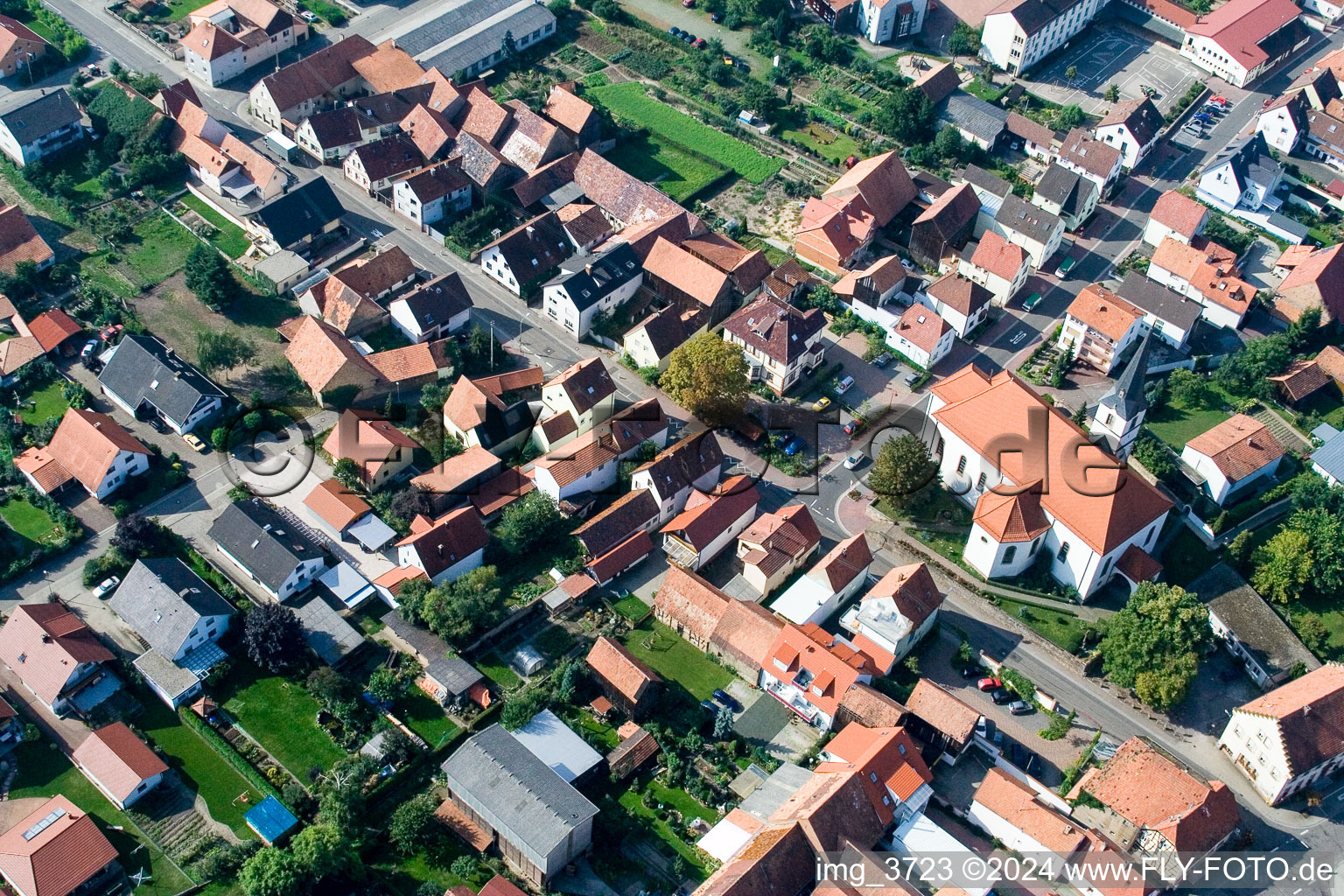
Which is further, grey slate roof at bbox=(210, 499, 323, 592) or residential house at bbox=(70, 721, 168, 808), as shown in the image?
grey slate roof at bbox=(210, 499, 323, 592)

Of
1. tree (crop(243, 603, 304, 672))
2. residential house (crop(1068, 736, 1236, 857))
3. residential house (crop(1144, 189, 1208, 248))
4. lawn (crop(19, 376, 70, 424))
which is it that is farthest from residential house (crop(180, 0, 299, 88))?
residential house (crop(1068, 736, 1236, 857))

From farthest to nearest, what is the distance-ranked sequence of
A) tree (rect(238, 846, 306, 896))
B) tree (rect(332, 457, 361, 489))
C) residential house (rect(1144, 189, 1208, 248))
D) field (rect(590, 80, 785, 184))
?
field (rect(590, 80, 785, 184)) → residential house (rect(1144, 189, 1208, 248)) → tree (rect(332, 457, 361, 489)) → tree (rect(238, 846, 306, 896))

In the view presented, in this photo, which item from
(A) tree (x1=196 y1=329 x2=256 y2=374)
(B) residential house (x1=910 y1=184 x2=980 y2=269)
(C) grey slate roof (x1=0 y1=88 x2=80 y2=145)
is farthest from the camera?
(C) grey slate roof (x1=0 y1=88 x2=80 y2=145)

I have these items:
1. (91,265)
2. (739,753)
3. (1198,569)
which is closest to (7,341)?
(91,265)

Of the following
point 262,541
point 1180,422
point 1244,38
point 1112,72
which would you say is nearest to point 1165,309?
point 1180,422

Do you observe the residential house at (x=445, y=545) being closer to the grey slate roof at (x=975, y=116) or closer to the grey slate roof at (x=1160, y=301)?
the grey slate roof at (x=1160, y=301)

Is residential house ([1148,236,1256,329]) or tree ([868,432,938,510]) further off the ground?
residential house ([1148,236,1256,329])

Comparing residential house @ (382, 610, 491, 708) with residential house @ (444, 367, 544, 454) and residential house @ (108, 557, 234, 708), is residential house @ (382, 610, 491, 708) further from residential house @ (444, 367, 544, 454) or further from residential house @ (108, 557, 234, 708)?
residential house @ (444, 367, 544, 454)
